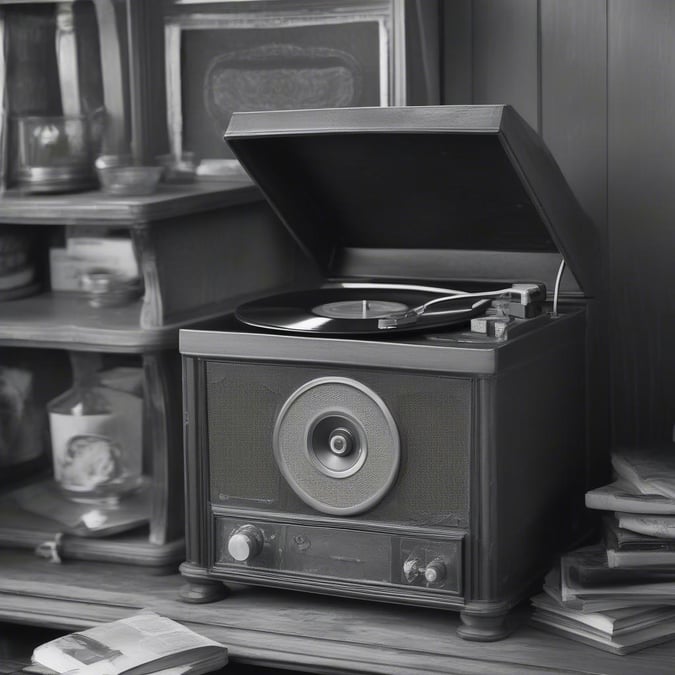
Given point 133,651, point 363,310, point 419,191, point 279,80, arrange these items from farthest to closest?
point 279,80
point 419,191
point 363,310
point 133,651

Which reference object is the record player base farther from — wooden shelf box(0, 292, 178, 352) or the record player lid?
the record player lid

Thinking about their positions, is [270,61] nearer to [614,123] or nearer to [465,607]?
[614,123]

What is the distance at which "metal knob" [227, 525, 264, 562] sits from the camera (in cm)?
182

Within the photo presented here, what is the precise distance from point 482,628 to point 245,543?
37 cm

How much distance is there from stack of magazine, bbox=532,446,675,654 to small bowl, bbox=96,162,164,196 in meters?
0.90

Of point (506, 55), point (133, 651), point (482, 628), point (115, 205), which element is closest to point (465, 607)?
point (482, 628)

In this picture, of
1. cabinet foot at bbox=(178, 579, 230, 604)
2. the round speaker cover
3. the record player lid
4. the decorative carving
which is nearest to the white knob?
the round speaker cover

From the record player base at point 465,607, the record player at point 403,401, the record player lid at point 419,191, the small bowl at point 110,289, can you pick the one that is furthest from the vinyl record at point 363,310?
the record player base at point 465,607

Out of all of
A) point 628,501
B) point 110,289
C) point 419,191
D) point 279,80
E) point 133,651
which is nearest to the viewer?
point 133,651

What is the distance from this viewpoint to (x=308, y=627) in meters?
1.79

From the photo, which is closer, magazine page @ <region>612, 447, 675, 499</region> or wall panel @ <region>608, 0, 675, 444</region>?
magazine page @ <region>612, 447, 675, 499</region>

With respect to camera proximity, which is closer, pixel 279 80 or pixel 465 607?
pixel 465 607

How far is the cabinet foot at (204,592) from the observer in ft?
6.25

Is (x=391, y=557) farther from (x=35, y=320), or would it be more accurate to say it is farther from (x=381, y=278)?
(x=35, y=320)
